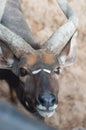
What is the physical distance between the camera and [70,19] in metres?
4.41

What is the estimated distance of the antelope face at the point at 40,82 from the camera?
350 cm

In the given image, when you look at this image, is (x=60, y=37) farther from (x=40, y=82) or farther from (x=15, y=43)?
(x=40, y=82)

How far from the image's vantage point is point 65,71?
598 centimetres

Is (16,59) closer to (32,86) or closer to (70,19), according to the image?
(32,86)

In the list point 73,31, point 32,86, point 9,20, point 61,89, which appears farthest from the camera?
point 61,89

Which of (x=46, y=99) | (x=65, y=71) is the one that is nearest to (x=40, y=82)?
(x=46, y=99)

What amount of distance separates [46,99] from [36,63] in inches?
21.4

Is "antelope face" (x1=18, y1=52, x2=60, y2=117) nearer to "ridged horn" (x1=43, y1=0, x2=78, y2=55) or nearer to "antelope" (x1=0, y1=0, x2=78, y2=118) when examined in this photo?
"antelope" (x1=0, y1=0, x2=78, y2=118)

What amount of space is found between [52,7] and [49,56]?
9.90 feet

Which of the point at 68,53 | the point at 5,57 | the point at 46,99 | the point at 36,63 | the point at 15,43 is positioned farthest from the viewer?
the point at 68,53

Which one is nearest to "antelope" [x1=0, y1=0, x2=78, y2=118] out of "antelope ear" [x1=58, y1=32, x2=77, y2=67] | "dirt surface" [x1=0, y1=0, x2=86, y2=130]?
"antelope ear" [x1=58, y1=32, x2=77, y2=67]

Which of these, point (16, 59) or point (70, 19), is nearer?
point (16, 59)

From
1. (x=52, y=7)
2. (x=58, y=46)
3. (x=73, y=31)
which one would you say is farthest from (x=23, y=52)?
(x=52, y=7)

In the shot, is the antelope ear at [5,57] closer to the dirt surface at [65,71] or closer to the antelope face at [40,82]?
the antelope face at [40,82]
